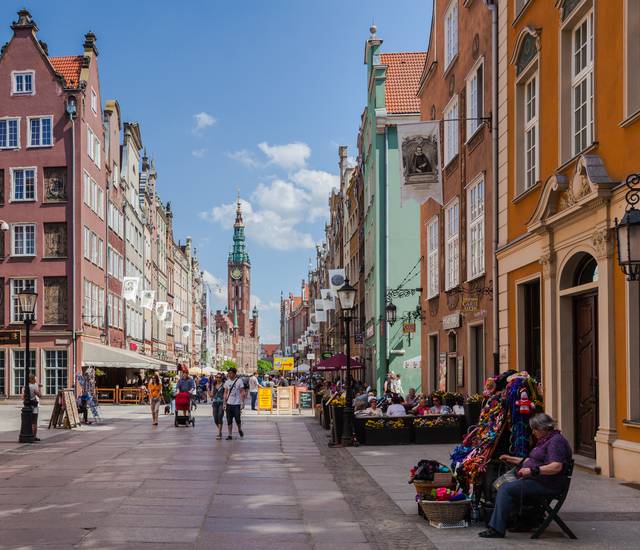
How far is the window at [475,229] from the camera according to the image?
2100 centimetres

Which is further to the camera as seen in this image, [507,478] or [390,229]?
[390,229]

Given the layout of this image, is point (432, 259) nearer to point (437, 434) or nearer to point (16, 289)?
point (437, 434)

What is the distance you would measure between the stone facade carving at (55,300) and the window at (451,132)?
25682 mm

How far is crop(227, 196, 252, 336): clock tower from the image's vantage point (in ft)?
624

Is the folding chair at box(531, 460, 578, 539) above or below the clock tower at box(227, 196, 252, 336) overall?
below

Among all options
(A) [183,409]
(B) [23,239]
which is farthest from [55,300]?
(A) [183,409]

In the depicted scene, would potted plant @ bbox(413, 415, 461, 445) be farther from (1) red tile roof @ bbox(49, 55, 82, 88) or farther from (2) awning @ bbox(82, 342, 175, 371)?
(1) red tile roof @ bbox(49, 55, 82, 88)

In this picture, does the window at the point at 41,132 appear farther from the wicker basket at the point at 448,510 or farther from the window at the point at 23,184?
the wicker basket at the point at 448,510

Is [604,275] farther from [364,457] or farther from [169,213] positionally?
[169,213]

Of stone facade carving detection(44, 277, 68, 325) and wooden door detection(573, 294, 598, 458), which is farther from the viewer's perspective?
stone facade carving detection(44, 277, 68, 325)

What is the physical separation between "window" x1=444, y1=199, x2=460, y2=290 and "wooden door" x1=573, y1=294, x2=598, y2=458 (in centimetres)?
871

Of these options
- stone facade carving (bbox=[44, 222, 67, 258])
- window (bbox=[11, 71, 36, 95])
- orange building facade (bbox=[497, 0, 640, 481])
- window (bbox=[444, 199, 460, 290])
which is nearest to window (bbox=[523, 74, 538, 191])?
orange building facade (bbox=[497, 0, 640, 481])

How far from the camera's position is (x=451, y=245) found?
24.7 metres

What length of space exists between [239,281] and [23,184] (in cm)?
14623
